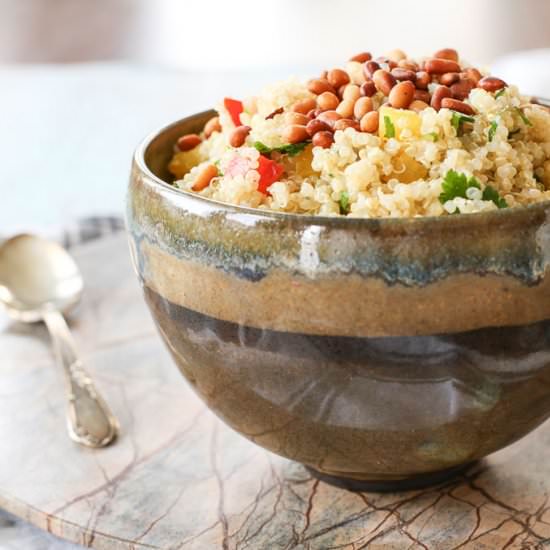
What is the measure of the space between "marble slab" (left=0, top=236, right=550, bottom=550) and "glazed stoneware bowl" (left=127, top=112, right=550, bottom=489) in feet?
0.26

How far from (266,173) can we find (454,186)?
261mm

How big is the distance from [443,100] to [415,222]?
272 mm

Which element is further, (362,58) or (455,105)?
(362,58)

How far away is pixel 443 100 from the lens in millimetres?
1399

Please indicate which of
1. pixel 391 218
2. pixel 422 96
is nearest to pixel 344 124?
pixel 422 96

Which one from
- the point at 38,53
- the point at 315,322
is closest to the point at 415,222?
the point at 315,322

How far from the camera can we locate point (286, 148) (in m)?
1.42

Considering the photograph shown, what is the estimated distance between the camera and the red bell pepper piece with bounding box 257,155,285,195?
1.38 meters

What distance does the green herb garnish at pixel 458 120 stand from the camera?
1.37 meters

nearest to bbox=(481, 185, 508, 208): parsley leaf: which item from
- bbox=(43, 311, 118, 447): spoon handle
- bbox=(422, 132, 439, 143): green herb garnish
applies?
bbox=(422, 132, 439, 143): green herb garnish

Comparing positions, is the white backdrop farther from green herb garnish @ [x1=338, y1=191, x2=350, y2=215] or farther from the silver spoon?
green herb garnish @ [x1=338, y1=191, x2=350, y2=215]

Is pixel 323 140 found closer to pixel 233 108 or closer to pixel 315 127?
pixel 315 127

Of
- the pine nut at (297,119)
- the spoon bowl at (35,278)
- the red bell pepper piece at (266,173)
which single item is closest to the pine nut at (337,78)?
the pine nut at (297,119)

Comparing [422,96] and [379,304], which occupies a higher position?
[422,96]
